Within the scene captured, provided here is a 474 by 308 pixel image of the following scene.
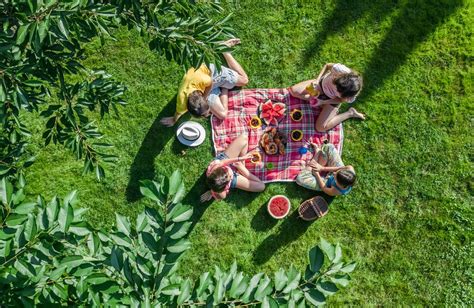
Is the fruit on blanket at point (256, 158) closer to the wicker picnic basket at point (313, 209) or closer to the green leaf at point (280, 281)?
the wicker picnic basket at point (313, 209)

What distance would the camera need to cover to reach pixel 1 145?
3402 mm

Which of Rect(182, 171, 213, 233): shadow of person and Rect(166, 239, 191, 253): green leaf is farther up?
Rect(166, 239, 191, 253): green leaf

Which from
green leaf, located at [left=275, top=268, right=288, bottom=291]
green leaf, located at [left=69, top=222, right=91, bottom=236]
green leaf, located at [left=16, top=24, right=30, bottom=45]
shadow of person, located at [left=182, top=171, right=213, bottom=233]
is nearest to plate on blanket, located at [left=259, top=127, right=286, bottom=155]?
shadow of person, located at [left=182, top=171, right=213, bottom=233]

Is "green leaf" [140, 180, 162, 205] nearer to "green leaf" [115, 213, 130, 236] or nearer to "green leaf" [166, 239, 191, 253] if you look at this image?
"green leaf" [166, 239, 191, 253]

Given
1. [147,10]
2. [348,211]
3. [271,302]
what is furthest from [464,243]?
[147,10]

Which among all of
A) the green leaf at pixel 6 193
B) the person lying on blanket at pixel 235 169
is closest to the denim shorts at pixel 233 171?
the person lying on blanket at pixel 235 169

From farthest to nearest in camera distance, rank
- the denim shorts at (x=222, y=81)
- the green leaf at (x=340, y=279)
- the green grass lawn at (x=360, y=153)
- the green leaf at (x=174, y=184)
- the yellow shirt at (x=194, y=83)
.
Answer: the green grass lawn at (x=360, y=153)
the denim shorts at (x=222, y=81)
the yellow shirt at (x=194, y=83)
the green leaf at (x=340, y=279)
the green leaf at (x=174, y=184)

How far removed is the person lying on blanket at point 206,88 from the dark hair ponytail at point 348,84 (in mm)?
1283

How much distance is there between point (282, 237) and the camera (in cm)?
621

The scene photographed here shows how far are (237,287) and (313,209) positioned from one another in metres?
3.56

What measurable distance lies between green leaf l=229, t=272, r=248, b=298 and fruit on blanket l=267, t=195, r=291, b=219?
3.38m

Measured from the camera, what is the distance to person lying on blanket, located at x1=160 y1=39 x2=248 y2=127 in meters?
5.56

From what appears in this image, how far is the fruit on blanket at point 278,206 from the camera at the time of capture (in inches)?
242

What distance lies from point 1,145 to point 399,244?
501cm
